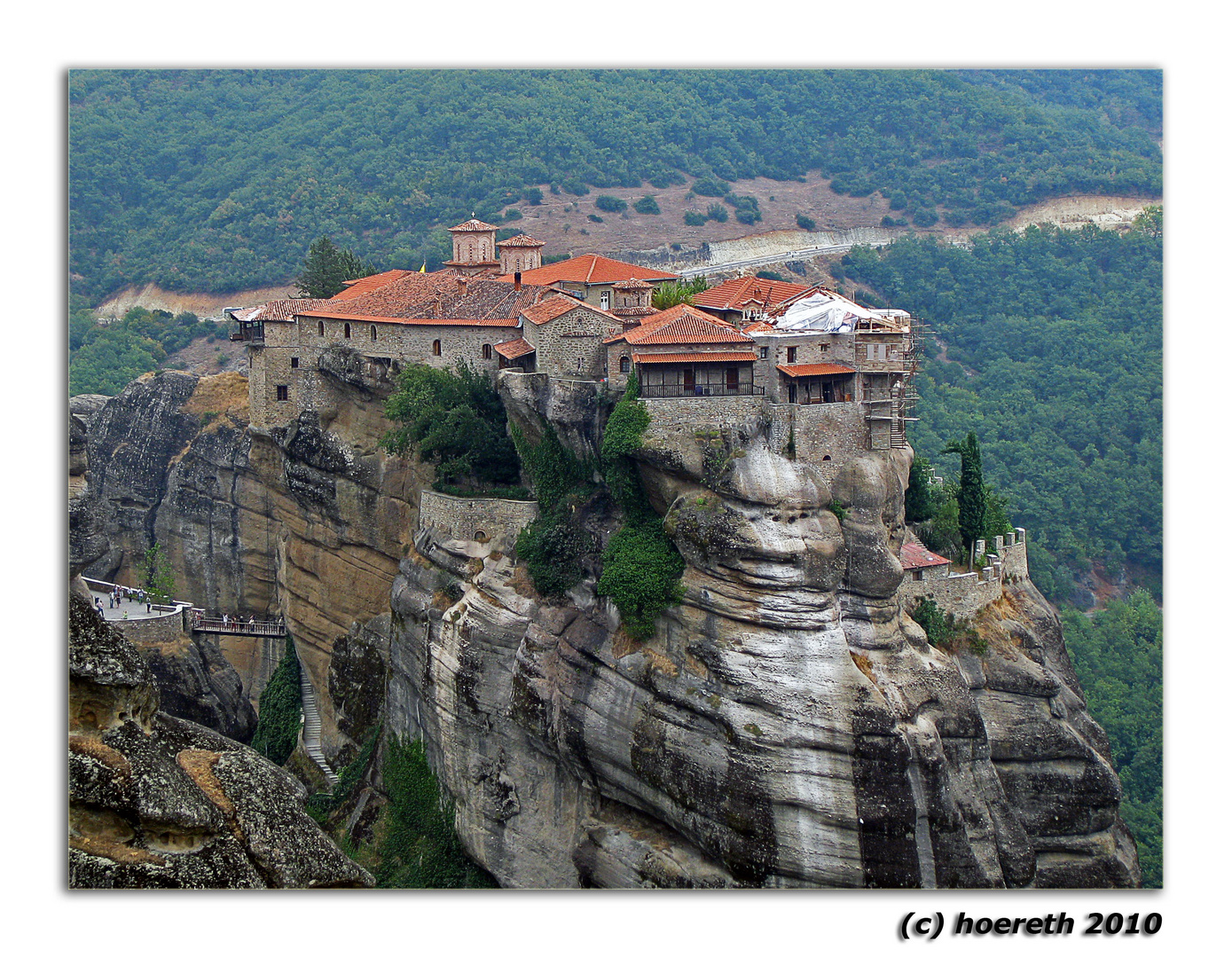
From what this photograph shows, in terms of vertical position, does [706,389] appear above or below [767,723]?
above

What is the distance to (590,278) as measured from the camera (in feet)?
141

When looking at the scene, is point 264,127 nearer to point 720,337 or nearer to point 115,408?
point 115,408

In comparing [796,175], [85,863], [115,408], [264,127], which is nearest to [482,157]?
[264,127]

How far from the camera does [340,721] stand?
44.9 m

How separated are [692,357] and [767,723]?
7.85 metres

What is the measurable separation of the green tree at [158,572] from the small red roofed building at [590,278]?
16.1 m

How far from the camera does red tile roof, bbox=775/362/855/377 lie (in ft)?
114

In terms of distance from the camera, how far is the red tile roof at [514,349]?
40031 millimetres

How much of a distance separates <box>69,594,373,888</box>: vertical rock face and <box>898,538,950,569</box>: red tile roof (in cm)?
1660

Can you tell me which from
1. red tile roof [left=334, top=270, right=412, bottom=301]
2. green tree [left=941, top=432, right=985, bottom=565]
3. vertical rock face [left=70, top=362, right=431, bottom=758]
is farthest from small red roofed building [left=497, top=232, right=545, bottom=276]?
green tree [left=941, top=432, right=985, bottom=565]

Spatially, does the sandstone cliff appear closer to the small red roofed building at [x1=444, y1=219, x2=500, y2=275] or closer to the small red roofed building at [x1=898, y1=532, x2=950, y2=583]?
the small red roofed building at [x1=898, y1=532, x2=950, y2=583]

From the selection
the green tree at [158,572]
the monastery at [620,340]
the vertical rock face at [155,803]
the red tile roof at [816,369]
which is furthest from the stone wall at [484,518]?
the vertical rock face at [155,803]

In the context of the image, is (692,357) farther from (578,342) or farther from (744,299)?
(744,299)

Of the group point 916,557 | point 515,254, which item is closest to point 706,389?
point 916,557
